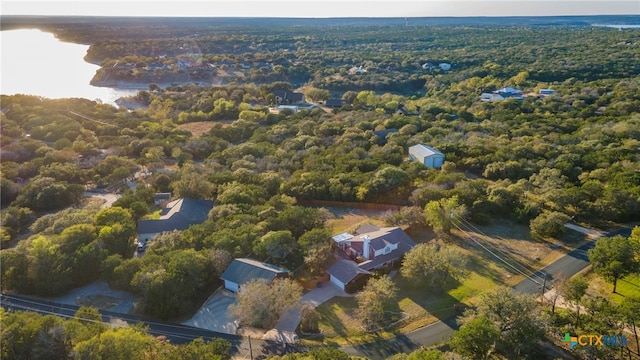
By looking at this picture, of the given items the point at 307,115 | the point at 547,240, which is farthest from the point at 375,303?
the point at 307,115

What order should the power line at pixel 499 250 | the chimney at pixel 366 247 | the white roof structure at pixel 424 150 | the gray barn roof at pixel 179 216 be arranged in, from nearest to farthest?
the chimney at pixel 366 247 < the power line at pixel 499 250 < the gray barn roof at pixel 179 216 < the white roof structure at pixel 424 150

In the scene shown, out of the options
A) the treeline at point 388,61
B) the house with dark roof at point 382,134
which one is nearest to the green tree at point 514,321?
the house with dark roof at point 382,134

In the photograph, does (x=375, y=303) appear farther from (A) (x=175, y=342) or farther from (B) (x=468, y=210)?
(B) (x=468, y=210)

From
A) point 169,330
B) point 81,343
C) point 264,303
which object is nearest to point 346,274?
point 264,303

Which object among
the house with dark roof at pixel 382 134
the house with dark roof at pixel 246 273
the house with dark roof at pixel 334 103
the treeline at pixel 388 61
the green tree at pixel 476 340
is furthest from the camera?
the treeline at pixel 388 61

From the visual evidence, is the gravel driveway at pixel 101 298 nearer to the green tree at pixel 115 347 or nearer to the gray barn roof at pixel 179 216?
the gray barn roof at pixel 179 216

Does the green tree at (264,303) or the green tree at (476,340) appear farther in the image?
the green tree at (264,303)

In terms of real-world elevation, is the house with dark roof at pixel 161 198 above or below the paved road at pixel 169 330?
above
